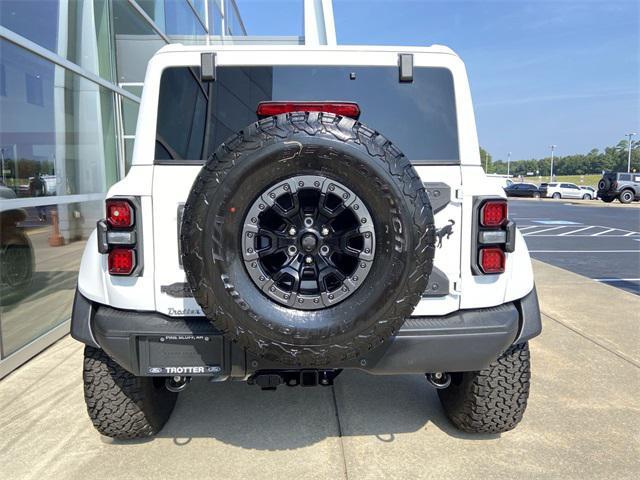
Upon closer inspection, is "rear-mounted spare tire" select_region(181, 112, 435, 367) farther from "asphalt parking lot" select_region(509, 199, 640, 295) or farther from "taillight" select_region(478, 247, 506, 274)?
"asphalt parking lot" select_region(509, 199, 640, 295)

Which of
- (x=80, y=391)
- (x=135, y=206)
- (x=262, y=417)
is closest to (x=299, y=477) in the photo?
(x=262, y=417)

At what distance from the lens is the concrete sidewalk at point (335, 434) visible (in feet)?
8.16

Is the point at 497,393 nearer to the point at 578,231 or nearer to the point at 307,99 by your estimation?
the point at 307,99

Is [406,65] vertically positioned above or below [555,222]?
above

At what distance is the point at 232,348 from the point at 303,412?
1123 mm

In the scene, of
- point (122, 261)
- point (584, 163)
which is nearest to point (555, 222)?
point (122, 261)

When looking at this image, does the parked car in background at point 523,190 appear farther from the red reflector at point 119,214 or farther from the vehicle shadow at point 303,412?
the red reflector at point 119,214

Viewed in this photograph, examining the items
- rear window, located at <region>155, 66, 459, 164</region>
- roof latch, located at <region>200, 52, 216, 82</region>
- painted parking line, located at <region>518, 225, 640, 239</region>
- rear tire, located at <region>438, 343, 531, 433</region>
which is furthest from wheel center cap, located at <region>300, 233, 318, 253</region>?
painted parking line, located at <region>518, 225, 640, 239</region>

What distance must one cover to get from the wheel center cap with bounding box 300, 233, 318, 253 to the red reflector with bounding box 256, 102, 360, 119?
59 cm

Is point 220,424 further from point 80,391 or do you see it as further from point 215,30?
point 215,30

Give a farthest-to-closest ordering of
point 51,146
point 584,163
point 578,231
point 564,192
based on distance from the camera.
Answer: point 584,163, point 564,192, point 578,231, point 51,146

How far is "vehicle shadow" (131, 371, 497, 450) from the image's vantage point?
2818 mm

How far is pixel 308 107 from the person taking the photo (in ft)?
7.09

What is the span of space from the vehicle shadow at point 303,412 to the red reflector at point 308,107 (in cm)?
182
